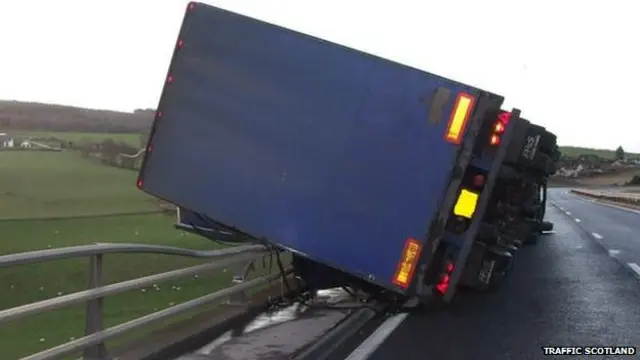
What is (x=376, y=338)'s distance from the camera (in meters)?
8.79

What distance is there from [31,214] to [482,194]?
1235 inches

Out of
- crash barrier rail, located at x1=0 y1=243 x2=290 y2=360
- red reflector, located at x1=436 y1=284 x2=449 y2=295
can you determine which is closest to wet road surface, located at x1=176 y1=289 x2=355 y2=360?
crash barrier rail, located at x1=0 y1=243 x2=290 y2=360

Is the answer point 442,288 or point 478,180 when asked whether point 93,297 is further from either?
point 478,180

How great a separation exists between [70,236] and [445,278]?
80.0ft

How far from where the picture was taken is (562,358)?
793 centimetres

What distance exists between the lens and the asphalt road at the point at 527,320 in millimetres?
8328

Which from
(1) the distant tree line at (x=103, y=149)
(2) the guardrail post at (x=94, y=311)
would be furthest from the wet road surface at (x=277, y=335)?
(1) the distant tree line at (x=103, y=149)

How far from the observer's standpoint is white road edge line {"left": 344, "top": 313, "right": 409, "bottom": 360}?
7.92 meters

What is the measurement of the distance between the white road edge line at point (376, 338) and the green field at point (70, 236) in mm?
3084

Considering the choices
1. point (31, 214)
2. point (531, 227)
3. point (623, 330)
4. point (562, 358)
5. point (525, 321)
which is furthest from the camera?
point (31, 214)

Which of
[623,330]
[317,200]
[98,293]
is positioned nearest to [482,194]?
[317,200]

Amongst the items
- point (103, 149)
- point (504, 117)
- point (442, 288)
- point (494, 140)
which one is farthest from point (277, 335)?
point (103, 149)

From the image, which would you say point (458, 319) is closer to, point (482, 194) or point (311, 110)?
point (482, 194)

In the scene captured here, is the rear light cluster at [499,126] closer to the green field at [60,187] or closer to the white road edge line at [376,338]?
the white road edge line at [376,338]
